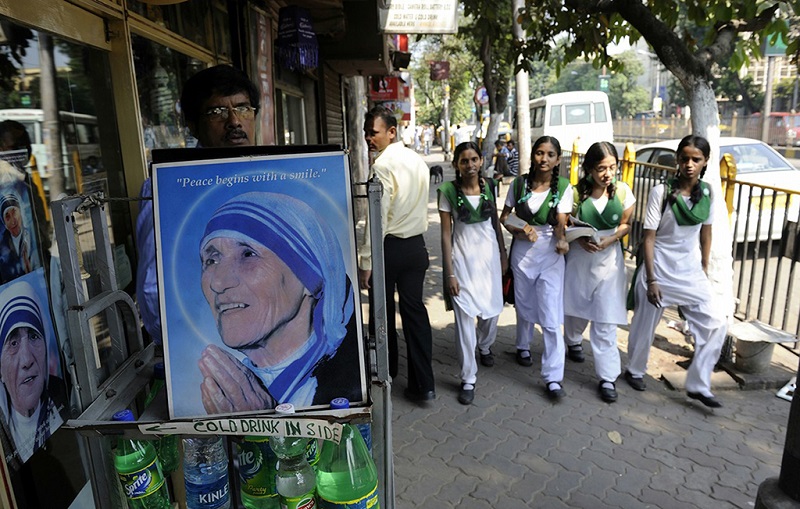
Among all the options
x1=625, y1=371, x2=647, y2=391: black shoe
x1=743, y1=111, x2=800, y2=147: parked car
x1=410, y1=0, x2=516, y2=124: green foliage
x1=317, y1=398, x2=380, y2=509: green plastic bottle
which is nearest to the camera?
x1=317, y1=398, x2=380, y2=509: green plastic bottle

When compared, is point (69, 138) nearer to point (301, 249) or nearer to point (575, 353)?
point (301, 249)

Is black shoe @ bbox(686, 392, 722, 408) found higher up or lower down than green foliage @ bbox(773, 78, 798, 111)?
lower down

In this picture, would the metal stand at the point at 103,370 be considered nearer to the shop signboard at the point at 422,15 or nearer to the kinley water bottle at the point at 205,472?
the kinley water bottle at the point at 205,472

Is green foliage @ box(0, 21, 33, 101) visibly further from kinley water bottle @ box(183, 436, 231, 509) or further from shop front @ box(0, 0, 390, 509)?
kinley water bottle @ box(183, 436, 231, 509)

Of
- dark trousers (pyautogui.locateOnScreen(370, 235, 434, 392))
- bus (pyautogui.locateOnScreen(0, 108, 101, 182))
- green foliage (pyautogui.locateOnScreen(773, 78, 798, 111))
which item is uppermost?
green foliage (pyautogui.locateOnScreen(773, 78, 798, 111))

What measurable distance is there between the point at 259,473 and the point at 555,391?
9.55 feet

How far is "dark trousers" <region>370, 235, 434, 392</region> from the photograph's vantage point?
12.6 feet

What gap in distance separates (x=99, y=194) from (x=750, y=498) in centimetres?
341

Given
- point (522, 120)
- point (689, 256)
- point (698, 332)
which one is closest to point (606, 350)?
point (698, 332)

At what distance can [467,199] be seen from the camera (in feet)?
13.1

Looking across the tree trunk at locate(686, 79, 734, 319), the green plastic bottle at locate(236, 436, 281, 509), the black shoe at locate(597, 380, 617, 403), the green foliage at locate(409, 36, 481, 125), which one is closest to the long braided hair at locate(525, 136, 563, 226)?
the tree trunk at locate(686, 79, 734, 319)

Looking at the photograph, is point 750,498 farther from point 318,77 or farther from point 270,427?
point 318,77

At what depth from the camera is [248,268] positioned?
4.67ft

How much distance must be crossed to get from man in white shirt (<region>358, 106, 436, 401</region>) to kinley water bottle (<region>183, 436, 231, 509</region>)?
2.23 m
